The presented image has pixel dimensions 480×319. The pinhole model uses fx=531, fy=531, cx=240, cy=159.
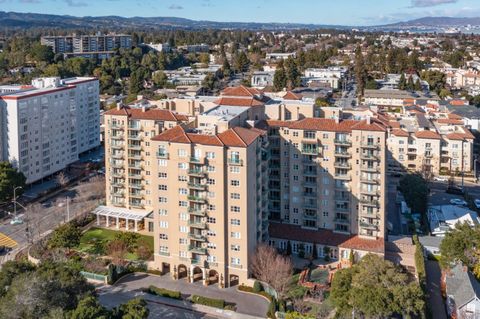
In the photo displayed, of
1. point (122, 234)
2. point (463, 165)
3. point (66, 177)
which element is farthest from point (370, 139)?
point (66, 177)

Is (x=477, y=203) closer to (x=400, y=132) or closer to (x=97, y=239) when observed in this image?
(x=400, y=132)

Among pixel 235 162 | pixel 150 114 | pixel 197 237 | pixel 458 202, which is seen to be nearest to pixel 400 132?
pixel 458 202

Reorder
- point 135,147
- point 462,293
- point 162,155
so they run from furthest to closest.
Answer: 1. point 135,147
2. point 162,155
3. point 462,293

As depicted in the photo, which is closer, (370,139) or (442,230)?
(370,139)

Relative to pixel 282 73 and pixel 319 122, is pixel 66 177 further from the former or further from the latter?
pixel 282 73

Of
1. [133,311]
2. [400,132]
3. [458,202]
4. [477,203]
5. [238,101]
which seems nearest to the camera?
[133,311]

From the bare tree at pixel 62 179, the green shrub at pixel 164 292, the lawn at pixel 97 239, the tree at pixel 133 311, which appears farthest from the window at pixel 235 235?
the bare tree at pixel 62 179

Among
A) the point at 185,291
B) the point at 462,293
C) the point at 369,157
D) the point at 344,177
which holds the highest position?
the point at 369,157

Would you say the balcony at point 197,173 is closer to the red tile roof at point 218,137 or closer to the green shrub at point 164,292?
the red tile roof at point 218,137

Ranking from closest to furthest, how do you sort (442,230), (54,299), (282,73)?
1. (54,299)
2. (442,230)
3. (282,73)
